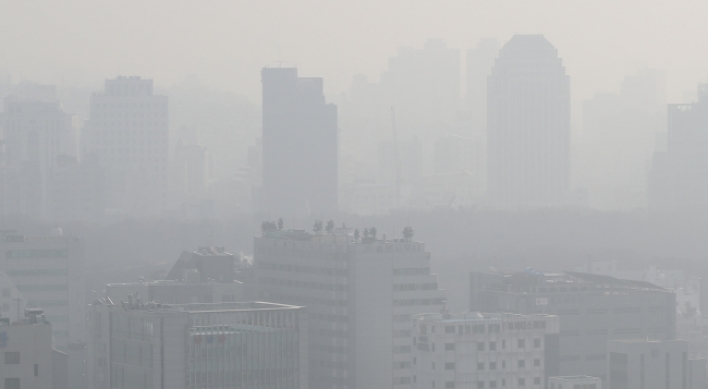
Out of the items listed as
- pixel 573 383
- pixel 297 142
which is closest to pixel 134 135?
pixel 297 142

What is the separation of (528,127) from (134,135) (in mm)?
42199

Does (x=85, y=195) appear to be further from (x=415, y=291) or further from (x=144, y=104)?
(x=415, y=291)

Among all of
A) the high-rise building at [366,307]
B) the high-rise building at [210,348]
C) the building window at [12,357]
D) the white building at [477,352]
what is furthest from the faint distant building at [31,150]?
the building window at [12,357]

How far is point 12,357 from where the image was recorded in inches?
1308

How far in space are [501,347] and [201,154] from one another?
135m

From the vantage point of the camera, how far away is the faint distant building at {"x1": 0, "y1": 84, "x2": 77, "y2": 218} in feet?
477

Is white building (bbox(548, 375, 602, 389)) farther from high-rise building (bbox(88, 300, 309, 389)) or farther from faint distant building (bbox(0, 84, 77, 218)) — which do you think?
faint distant building (bbox(0, 84, 77, 218))

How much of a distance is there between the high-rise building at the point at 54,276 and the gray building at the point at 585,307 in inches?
519

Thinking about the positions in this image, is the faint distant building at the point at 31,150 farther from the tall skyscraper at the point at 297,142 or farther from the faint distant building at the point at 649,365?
the faint distant building at the point at 649,365

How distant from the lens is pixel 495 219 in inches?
5217

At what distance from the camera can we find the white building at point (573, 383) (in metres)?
49.8

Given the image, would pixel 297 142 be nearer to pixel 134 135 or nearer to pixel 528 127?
pixel 134 135

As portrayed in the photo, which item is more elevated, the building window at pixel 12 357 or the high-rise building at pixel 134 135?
the high-rise building at pixel 134 135

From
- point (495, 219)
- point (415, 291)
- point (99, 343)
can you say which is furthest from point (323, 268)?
point (495, 219)
